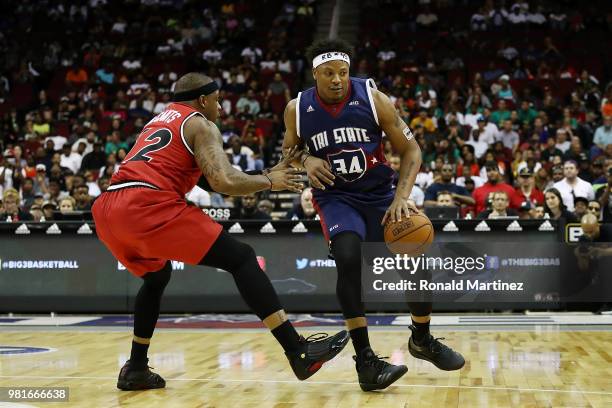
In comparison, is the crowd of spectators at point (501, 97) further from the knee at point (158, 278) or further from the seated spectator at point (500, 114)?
the knee at point (158, 278)

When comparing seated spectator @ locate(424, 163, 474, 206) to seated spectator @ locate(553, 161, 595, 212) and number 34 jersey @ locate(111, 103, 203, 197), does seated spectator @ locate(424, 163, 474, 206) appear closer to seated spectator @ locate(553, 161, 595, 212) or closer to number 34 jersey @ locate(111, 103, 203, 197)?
seated spectator @ locate(553, 161, 595, 212)

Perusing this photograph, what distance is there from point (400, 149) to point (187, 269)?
587 cm

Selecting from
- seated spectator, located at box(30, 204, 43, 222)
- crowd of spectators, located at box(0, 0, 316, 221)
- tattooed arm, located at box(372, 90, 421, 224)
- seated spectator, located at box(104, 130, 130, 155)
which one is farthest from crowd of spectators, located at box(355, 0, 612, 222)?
tattooed arm, located at box(372, 90, 421, 224)

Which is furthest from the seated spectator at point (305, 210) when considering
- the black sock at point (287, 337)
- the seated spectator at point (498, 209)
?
the black sock at point (287, 337)

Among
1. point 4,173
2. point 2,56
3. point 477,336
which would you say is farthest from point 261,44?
point 477,336

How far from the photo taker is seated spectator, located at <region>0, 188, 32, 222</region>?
42.0 ft

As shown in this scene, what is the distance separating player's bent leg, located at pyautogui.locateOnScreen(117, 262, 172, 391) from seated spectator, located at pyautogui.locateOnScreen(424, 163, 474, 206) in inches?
296

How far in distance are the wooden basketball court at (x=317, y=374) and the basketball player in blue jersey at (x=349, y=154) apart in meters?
0.50

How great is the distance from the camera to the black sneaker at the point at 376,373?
538cm

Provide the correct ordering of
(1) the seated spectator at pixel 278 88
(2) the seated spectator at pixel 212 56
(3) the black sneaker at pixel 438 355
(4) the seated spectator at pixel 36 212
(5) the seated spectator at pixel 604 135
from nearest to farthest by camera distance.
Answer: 1. (3) the black sneaker at pixel 438 355
2. (4) the seated spectator at pixel 36 212
3. (5) the seated spectator at pixel 604 135
4. (1) the seated spectator at pixel 278 88
5. (2) the seated spectator at pixel 212 56

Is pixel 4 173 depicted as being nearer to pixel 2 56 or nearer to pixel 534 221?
pixel 2 56

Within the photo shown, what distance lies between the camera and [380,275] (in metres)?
10.5

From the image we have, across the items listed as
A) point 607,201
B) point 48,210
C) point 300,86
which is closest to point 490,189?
point 607,201

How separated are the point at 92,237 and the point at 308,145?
6.11 m
